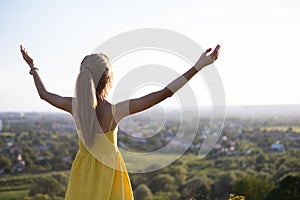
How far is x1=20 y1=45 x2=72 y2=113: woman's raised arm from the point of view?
1872 mm

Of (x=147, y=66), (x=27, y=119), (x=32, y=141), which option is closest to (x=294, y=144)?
(x=32, y=141)

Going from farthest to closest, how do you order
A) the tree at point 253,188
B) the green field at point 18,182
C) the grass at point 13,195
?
the green field at point 18,182, the grass at point 13,195, the tree at point 253,188

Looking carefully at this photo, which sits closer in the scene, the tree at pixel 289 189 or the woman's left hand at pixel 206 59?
the woman's left hand at pixel 206 59

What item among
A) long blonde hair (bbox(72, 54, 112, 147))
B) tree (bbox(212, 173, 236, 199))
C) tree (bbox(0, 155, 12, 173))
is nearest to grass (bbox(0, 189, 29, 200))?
tree (bbox(0, 155, 12, 173))

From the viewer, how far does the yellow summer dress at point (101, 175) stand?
183 centimetres

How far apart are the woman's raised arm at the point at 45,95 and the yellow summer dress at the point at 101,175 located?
0.18 meters

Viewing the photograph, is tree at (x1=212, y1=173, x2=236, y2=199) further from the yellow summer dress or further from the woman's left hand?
the woman's left hand

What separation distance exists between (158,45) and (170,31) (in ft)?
0.30

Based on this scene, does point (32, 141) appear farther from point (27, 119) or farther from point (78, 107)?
point (78, 107)

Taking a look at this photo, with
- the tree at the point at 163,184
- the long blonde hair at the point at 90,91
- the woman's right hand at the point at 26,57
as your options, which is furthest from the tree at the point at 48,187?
the long blonde hair at the point at 90,91

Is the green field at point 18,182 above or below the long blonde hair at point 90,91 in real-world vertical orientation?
below

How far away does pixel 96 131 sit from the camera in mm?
1805

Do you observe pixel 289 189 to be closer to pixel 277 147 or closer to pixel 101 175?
pixel 101 175

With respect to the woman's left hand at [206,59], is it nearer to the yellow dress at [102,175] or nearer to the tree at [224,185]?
the yellow dress at [102,175]
